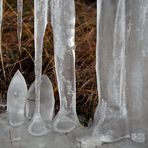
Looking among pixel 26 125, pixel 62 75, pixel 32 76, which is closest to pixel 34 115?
pixel 26 125

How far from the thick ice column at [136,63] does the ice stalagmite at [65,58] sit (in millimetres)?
174

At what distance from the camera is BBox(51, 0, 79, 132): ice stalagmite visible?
1.45m

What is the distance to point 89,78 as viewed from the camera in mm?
1754

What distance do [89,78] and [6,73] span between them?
31 cm

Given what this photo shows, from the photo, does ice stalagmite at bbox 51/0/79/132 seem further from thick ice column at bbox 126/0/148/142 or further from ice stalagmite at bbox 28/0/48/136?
thick ice column at bbox 126/0/148/142

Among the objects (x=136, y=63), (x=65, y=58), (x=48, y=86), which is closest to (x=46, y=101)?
(x=48, y=86)

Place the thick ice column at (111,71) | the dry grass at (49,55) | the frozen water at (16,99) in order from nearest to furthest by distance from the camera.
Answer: the thick ice column at (111,71)
the frozen water at (16,99)
the dry grass at (49,55)

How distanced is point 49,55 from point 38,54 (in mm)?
378

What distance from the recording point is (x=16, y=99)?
1557mm

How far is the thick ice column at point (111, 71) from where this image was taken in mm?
1424

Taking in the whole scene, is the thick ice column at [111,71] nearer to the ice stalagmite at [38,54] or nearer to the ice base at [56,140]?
the ice base at [56,140]

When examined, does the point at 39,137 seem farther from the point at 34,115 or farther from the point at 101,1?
the point at 101,1

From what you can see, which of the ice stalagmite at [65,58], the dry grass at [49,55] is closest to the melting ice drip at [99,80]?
the ice stalagmite at [65,58]

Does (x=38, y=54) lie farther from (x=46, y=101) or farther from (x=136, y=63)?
(x=136, y=63)
